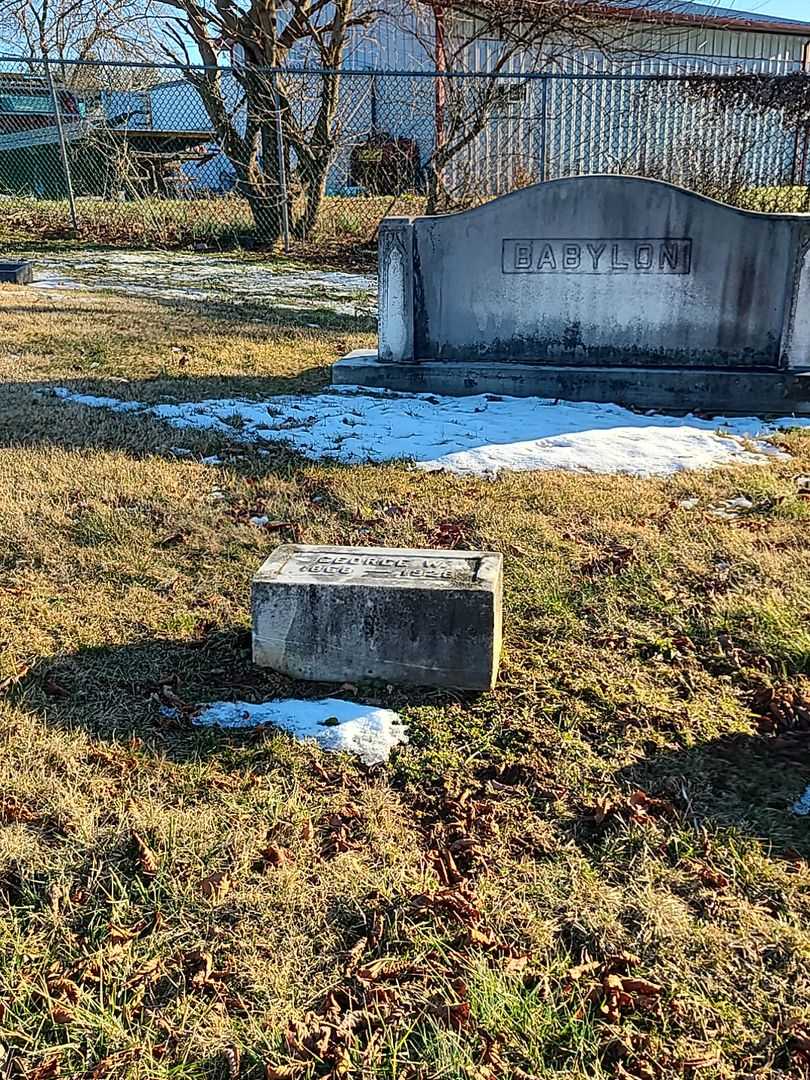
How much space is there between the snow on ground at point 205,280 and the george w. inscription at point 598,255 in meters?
3.60

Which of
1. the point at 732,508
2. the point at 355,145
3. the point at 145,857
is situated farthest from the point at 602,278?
the point at 355,145

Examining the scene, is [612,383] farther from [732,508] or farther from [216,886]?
[216,886]

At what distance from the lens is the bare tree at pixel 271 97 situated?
13156mm

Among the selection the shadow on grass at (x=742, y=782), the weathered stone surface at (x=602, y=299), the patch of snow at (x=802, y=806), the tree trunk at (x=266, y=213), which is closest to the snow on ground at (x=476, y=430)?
the weathered stone surface at (x=602, y=299)

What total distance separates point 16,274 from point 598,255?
24.3 ft

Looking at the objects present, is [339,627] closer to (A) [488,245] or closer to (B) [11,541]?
(B) [11,541]

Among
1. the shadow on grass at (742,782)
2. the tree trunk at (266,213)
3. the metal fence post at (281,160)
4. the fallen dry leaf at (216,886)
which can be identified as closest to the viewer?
the fallen dry leaf at (216,886)

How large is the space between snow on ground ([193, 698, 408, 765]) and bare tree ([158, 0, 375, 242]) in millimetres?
11684

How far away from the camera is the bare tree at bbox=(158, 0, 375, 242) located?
13.2 m

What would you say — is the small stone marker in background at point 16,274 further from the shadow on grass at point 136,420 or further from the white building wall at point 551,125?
the white building wall at point 551,125

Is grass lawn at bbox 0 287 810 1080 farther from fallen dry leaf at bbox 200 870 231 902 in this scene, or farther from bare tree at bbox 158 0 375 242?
bare tree at bbox 158 0 375 242

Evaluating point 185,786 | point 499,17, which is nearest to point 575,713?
point 185,786

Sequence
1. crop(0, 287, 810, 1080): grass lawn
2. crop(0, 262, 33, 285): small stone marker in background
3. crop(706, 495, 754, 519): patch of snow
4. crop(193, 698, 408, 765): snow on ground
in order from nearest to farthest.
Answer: crop(0, 287, 810, 1080): grass lawn
crop(193, 698, 408, 765): snow on ground
crop(706, 495, 754, 519): patch of snow
crop(0, 262, 33, 285): small stone marker in background

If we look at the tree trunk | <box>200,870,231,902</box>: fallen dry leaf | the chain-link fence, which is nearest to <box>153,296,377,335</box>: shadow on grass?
the chain-link fence
